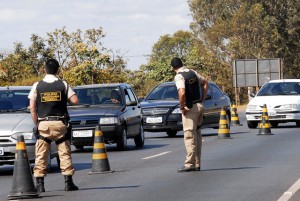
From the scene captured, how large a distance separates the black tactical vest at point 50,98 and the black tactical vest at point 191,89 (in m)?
3.40

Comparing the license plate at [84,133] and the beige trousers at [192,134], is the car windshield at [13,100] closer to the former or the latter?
the beige trousers at [192,134]

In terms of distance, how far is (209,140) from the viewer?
2670 cm

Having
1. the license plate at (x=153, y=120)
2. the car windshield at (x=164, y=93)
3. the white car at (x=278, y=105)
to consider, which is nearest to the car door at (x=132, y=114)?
the license plate at (x=153, y=120)

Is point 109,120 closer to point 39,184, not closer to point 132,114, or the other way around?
point 132,114

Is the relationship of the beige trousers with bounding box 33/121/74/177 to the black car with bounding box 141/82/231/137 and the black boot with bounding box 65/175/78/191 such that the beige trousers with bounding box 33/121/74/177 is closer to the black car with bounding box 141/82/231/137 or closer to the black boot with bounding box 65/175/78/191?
the black boot with bounding box 65/175/78/191

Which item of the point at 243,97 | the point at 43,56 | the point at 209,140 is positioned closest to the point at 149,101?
the point at 209,140

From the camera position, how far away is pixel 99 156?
16.8 meters

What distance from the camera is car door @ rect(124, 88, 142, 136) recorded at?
23.8 metres

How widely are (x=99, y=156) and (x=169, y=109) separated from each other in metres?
12.1

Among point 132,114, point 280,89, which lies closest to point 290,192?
point 132,114

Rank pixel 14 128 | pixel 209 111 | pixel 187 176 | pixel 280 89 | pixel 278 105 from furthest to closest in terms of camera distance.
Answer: pixel 280 89, pixel 278 105, pixel 209 111, pixel 14 128, pixel 187 176

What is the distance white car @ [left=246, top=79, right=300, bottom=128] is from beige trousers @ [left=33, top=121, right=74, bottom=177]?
752 inches

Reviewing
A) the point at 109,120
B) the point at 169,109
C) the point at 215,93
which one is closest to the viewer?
the point at 109,120

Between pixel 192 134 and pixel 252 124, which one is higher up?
pixel 192 134
